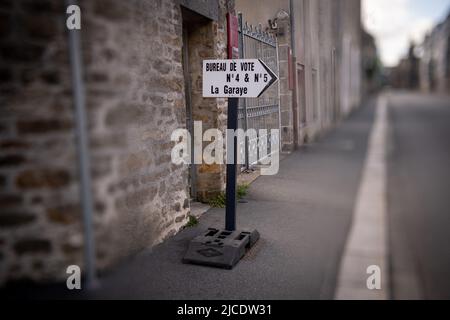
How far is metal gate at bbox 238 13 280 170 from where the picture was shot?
222 cm

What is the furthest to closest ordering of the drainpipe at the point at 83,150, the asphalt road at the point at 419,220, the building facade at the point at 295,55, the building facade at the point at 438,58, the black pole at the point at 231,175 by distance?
1. the building facade at the point at 438,58
2. the asphalt road at the point at 419,220
3. the black pole at the point at 231,175
4. the building facade at the point at 295,55
5. the drainpipe at the point at 83,150

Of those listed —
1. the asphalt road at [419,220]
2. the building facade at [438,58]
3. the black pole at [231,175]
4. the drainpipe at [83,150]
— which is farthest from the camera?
the building facade at [438,58]

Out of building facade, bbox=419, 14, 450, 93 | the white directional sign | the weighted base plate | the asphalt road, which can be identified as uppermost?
building facade, bbox=419, 14, 450, 93

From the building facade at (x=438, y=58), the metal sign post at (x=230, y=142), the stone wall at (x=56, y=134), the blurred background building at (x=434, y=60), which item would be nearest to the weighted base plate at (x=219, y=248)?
the metal sign post at (x=230, y=142)

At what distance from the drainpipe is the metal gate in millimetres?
932

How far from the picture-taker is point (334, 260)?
3.76 meters

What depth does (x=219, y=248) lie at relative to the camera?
9.04ft

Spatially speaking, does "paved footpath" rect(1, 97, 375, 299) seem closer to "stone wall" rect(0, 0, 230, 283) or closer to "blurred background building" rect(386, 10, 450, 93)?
"stone wall" rect(0, 0, 230, 283)

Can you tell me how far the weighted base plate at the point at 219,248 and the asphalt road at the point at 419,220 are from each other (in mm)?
1691

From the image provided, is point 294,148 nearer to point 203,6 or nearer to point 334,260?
point 203,6

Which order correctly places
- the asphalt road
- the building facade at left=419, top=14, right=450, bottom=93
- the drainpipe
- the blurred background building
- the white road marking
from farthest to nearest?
the blurred background building → the building facade at left=419, top=14, right=450, bottom=93 → the asphalt road → the white road marking → the drainpipe

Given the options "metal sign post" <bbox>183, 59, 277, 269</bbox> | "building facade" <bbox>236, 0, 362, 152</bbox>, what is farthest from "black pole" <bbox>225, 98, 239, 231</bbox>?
"building facade" <bbox>236, 0, 362, 152</bbox>

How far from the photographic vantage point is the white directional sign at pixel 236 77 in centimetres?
234

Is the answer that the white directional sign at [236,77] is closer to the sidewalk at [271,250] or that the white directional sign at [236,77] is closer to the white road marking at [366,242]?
the sidewalk at [271,250]
